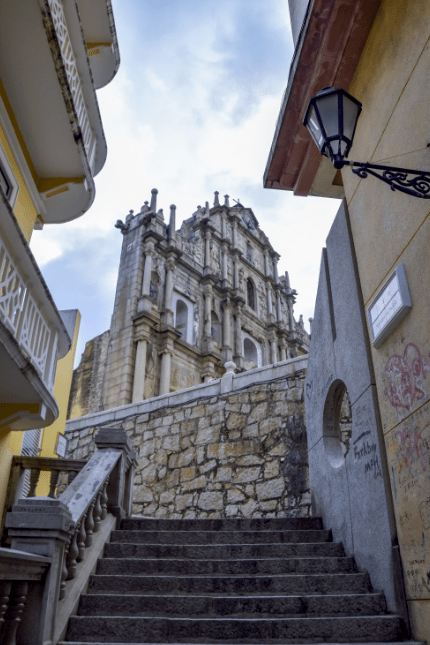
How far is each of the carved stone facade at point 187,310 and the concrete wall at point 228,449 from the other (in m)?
7.16

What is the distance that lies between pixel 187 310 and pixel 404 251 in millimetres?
18398

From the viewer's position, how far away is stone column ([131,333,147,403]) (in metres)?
17.8

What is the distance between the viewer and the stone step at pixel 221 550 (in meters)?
4.59

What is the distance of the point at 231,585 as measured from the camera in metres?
3.97

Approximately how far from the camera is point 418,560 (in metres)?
3.47

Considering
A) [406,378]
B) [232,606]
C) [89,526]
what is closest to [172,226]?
[89,526]

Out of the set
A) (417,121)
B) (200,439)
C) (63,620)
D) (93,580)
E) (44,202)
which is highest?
(44,202)

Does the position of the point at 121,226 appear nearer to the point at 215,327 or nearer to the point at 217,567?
the point at 215,327

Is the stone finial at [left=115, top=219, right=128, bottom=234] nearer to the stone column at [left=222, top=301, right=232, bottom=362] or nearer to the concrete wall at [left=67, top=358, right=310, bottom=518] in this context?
the stone column at [left=222, top=301, right=232, bottom=362]

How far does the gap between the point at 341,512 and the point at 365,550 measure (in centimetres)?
65

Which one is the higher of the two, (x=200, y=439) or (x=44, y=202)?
(x=44, y=202)


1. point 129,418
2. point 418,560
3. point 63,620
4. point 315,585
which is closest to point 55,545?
point 63,620

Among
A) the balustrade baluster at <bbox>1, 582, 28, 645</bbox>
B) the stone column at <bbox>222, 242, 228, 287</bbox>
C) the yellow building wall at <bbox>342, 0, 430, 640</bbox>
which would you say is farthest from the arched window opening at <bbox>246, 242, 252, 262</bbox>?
the balustrade baluster at <bbox>1, 582, 28, 645</bbox>

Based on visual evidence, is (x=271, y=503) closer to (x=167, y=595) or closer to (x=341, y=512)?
(x=341, y=512)
